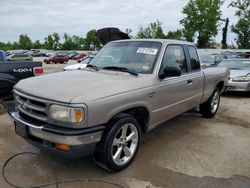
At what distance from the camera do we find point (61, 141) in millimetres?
2893

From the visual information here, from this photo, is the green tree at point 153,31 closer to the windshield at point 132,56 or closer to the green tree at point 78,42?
the green tree at point 78,42

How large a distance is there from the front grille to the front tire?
0.77 m

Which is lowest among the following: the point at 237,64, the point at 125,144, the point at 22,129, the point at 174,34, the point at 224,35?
the point at 125,144

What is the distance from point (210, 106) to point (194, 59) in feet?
5.00

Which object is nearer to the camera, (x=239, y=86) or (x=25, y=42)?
(x=239, y=86)

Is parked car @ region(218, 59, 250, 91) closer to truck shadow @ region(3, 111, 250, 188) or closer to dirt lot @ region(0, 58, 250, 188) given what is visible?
dirt lot @ region(0, 58, 250, 188)

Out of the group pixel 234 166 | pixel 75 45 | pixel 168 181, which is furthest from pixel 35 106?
pixel 75 45

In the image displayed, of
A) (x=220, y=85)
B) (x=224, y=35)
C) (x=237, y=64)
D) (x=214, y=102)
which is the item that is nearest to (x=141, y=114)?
(x=214, y=102)

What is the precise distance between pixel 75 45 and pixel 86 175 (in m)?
90.2

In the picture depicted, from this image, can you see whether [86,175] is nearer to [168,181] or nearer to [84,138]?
[84,138]

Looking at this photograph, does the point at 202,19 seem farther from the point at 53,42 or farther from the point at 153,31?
the point at 53,42

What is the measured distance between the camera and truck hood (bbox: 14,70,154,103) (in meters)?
2.99

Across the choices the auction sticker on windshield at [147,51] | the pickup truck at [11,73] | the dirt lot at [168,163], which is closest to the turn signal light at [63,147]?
the dirt lot at [168,163]

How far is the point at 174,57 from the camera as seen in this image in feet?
15.1
